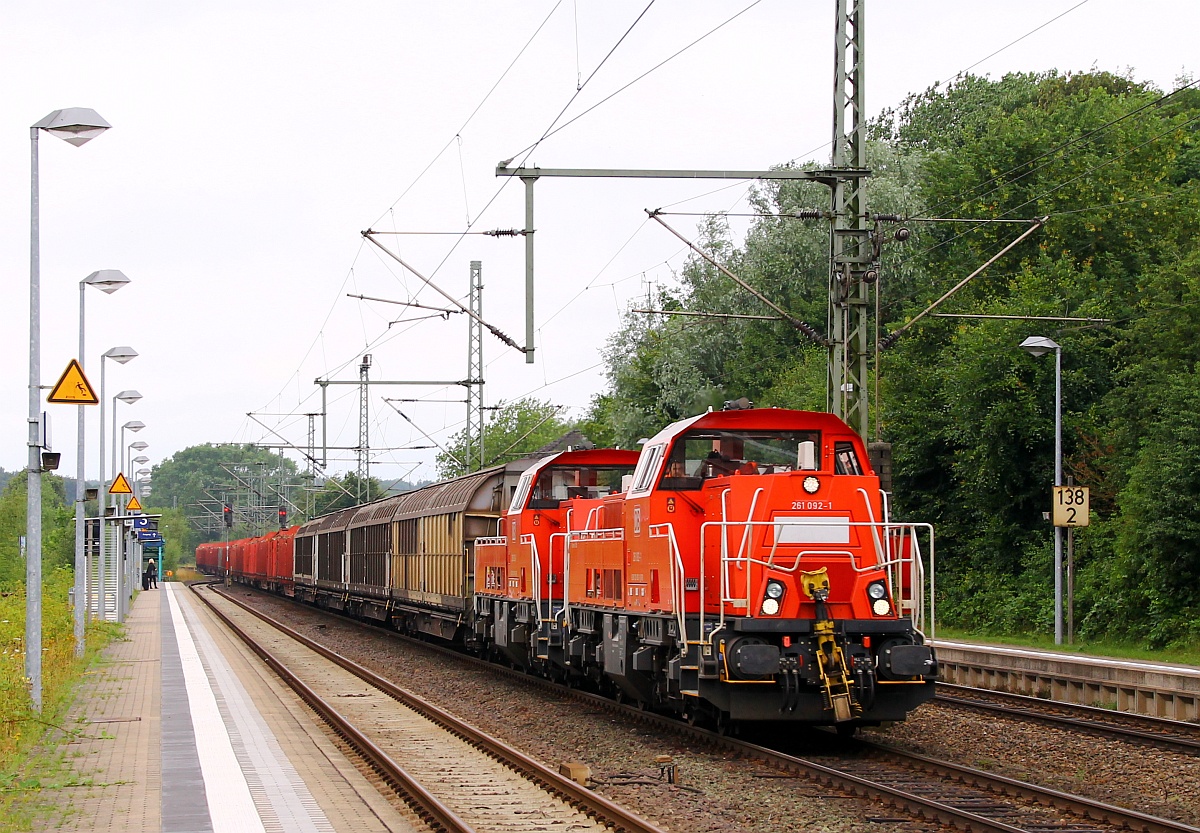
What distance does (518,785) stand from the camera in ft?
39.4

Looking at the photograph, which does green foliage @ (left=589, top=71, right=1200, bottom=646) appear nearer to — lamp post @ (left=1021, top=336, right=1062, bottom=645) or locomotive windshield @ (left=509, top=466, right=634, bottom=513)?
lamp post @ (left=1021, top=336, right=1062, bottom=645)

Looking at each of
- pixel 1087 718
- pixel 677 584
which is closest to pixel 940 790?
pixel 677 584

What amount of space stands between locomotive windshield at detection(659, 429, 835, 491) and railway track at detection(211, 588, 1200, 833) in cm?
280

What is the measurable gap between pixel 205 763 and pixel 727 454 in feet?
20.4

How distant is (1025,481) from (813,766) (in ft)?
73.1

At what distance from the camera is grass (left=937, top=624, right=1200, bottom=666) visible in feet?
76.7

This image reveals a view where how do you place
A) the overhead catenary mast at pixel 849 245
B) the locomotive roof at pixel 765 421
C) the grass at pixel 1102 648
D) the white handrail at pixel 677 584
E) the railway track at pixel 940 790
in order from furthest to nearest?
1. the grass at pixel 1102 648
2. the overhead catenary mast at pixel 849 245
3. the locomotive roof at pixel 765 421
4. the white handrail at pixel 677 584
5. the railway track at pixel 940 790

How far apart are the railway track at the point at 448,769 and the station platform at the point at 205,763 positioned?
0.28 meters

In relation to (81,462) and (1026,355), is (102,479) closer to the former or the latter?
(81,462)

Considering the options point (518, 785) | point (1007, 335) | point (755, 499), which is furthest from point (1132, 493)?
point (518, 785)

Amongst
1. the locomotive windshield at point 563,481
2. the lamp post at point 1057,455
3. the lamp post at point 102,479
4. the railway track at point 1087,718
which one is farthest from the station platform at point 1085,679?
the lamp post at point 102,479

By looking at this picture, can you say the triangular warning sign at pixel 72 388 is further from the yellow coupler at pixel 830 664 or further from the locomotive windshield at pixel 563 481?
the yellow coupler at pixel 830 664

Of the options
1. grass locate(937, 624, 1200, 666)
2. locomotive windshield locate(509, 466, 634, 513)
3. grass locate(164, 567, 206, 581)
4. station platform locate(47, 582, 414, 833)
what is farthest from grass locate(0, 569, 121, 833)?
grass locate(164, 567, 206, 581)

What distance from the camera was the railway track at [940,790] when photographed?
32.5ft
